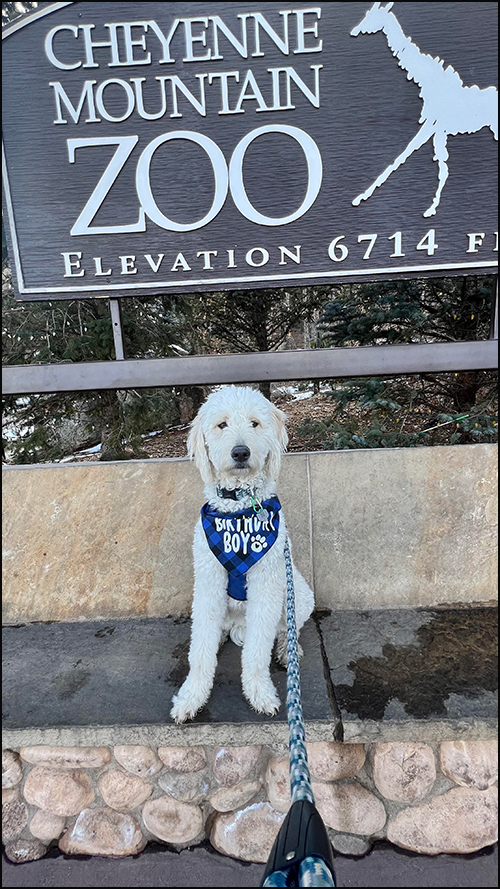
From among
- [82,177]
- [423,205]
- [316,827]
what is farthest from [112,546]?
[423,205]

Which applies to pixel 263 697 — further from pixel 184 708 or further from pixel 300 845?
pixel 300 845

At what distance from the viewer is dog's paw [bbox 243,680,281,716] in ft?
5.71

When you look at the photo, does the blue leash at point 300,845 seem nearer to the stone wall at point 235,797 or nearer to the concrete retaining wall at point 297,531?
the stone wall at point 235,797

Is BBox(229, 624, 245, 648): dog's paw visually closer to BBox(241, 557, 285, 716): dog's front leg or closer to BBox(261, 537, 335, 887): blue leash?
BBox(241, 557, 285, 716): dog's front leg

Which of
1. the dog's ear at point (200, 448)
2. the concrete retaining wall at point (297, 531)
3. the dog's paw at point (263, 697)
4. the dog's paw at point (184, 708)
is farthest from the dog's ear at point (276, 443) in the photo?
the dog's paw at point (184, 708)

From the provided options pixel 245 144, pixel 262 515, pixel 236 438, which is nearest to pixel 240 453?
pixel 236 438

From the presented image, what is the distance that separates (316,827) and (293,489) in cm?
164

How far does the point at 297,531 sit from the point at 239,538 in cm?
87

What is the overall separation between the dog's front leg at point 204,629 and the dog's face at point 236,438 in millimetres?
362

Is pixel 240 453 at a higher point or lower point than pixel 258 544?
higher

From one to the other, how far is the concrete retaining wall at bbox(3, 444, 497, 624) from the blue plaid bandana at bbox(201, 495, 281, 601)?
2.57 ft

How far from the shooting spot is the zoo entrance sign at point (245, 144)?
193cm

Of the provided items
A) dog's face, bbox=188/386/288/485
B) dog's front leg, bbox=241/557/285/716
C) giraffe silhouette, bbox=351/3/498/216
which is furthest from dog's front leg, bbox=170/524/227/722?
giraffe silhouette, bbox=351/3/498/216

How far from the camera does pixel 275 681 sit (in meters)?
1.91
